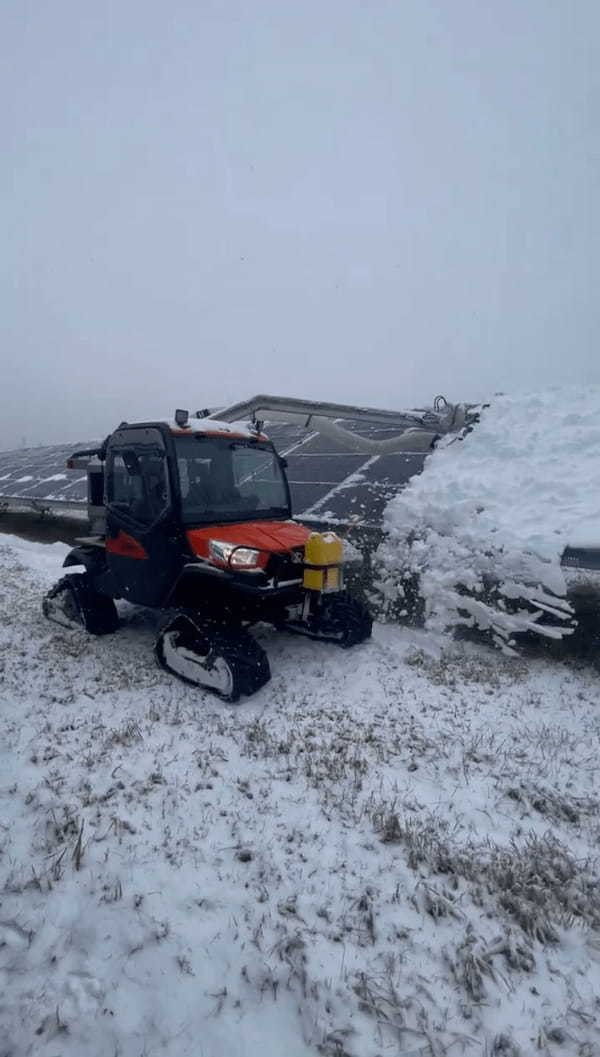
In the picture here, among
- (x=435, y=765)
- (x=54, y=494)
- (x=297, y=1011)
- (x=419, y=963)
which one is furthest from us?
(x=54, y=494)

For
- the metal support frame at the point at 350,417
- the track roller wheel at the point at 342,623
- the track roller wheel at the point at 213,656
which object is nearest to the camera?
the track roller wheel at the point at 213,656

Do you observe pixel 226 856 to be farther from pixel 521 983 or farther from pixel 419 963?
pixel 521 983

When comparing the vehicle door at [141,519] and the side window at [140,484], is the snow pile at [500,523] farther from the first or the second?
the side window at [140,484]

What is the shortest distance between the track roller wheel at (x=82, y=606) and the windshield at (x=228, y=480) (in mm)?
2419

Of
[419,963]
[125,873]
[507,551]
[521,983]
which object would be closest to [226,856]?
[125,873]

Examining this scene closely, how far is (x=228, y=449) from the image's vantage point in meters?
6.60

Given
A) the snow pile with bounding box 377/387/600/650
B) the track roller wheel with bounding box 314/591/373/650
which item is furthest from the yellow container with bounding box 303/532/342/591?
the snow pile with bounding box 377/387/600/650

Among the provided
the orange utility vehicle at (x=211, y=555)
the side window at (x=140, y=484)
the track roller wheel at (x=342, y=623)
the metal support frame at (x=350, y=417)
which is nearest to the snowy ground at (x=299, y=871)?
the orange utility vehicle at (x=211, y=555)

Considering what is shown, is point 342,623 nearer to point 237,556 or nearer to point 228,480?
point 237,556

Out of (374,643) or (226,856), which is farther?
(374,643)

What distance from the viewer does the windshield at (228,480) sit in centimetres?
618

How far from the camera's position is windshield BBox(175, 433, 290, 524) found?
618 cm

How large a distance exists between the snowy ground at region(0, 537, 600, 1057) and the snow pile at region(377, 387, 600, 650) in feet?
4.14

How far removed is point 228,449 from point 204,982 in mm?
5141
